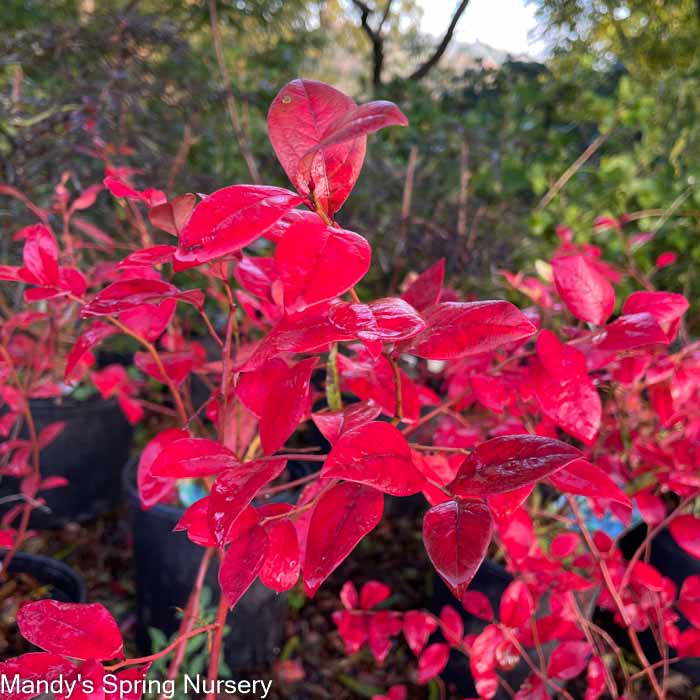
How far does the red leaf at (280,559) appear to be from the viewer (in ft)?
1.59

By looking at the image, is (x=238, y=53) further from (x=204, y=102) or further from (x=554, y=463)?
(x=554, y=463)

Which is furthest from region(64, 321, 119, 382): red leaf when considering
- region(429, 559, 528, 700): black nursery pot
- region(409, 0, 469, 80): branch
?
region(409, 0, 469, 80): branch

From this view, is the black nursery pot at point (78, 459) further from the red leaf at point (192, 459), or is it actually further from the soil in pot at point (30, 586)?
the red leaf at point (192, 459)

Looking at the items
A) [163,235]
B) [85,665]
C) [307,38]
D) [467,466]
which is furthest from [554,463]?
[307,38]

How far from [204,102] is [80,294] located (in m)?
1.84

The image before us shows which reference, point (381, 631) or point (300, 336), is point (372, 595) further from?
point (300, 336)

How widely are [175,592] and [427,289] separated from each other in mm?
956

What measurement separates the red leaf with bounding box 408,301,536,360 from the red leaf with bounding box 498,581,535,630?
1.84ft

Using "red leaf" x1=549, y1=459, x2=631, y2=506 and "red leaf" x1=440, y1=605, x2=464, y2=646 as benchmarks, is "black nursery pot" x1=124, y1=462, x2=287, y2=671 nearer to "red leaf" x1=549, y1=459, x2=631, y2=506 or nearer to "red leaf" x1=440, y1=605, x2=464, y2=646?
"red leaf" x1=440, y1=605, x2=464, y2=646

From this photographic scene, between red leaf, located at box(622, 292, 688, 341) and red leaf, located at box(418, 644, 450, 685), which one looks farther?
red leaf, located at box(418, 644, 450, 685)

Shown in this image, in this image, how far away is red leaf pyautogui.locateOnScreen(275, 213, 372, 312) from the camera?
327 mm

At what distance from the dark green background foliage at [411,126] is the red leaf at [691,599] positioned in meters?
0.96

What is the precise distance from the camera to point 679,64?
444cm

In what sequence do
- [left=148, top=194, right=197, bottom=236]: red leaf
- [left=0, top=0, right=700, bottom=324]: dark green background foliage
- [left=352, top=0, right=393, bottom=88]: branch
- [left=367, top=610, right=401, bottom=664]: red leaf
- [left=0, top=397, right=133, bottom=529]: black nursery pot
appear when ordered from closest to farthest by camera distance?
[left=148, top=194, right=197, bottom=236]: red leaf < [left=367, top=610, right=401, bottom=664]: red leaf < [left=0, top=0, right=700, bottom=324]: dark green background foliage < [left=0, top=397, right=133, bottom=529]: black nursery pot < [left=352, top=0, right=393, bottom=88]: branch
